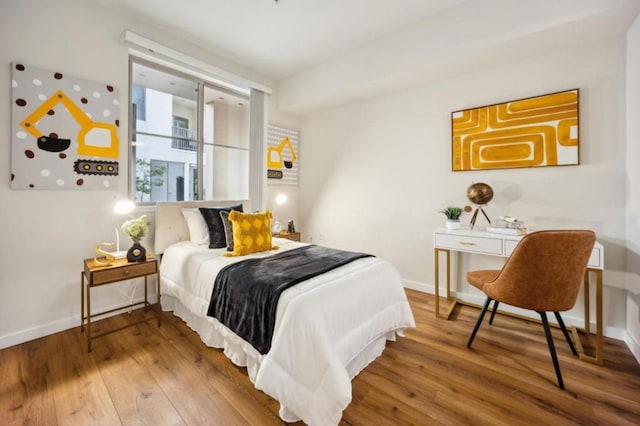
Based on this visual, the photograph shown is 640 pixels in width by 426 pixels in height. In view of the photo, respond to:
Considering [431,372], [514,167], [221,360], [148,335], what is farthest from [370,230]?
[148,335]

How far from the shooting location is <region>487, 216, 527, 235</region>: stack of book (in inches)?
95.3

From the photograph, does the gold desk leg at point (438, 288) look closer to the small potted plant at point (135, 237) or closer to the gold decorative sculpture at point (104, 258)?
the small potted plant at point (135, 237)

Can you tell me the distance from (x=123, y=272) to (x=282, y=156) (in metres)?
2.67

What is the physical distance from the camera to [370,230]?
3.89 metres

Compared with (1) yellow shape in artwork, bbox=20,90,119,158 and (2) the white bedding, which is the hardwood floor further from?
(1) yellow shape in artwork, bbox=20,90,119,158

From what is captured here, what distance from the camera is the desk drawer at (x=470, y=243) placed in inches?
94.8

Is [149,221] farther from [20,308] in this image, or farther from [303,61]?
[303,61]

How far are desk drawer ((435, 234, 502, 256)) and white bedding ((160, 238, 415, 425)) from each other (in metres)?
0.78

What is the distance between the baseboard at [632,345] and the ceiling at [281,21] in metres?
3.04

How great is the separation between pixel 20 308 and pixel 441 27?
4275 mm

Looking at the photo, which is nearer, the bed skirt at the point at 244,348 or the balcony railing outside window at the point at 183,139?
the bed skirt at the point at 244,348

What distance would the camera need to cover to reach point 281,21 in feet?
9.20

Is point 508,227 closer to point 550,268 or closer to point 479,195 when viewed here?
point 479,195

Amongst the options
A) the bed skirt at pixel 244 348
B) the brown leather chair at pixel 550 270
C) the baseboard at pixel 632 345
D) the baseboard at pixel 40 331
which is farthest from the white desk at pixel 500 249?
the baseboard at pixel 40 331
